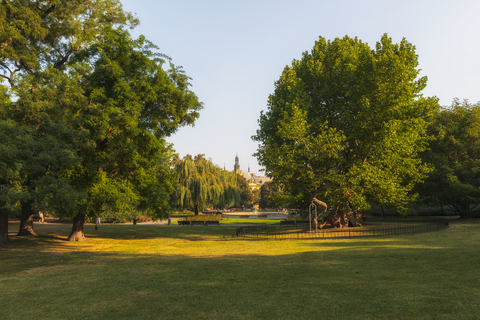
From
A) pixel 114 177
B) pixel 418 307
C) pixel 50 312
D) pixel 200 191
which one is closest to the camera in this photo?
pixel 418 307

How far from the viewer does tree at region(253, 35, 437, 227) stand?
81.0ft

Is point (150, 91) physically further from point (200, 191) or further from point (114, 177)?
point (200, 191)

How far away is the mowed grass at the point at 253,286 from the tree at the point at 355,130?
32.4 ft

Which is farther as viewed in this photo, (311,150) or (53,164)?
(311,150)

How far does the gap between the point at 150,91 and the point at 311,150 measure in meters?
12.8

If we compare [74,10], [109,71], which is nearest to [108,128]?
[109,71]

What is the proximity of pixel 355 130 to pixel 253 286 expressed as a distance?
21.4 m

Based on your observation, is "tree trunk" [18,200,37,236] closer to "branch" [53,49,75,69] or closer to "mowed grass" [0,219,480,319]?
"mowed grass" [0,219,480,319]

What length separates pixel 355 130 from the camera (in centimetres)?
2750

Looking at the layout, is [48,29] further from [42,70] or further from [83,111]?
[83,111]

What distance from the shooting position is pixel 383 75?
25.4 meters

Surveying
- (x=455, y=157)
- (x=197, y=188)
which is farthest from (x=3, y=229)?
(x=455, y=157)

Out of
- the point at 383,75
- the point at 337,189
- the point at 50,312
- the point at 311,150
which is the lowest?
the point at 50,312

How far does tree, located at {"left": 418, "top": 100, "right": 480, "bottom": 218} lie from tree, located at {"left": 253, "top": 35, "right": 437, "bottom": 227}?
9.77 metres
